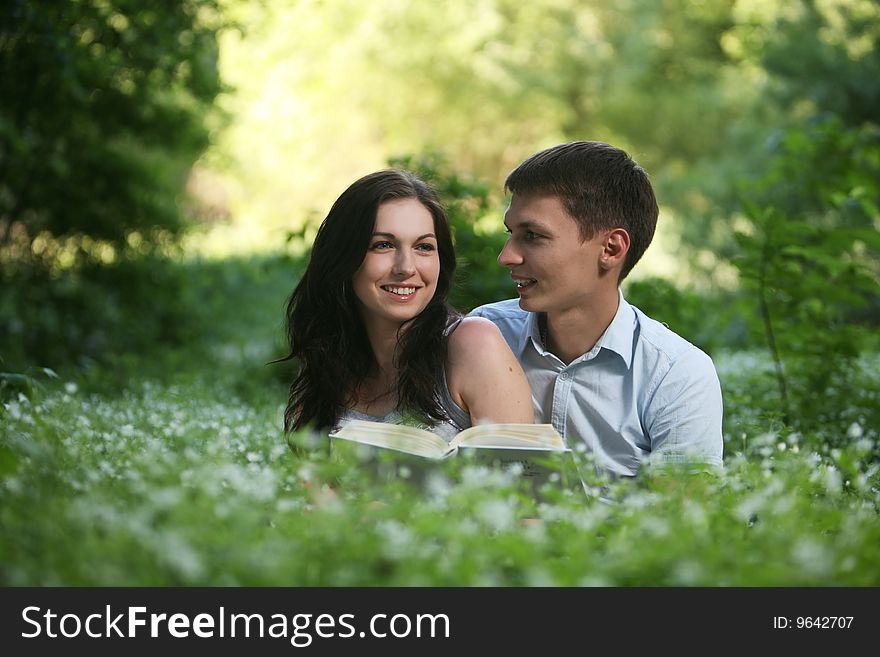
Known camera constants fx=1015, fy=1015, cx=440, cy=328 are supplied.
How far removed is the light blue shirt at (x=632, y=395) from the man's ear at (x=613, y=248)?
0.56 ft

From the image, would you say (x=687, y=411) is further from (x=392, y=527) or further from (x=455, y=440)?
(x=392, y=527)

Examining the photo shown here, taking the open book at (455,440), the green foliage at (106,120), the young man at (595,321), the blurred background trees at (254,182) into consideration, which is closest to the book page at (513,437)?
the open book at (455,440)

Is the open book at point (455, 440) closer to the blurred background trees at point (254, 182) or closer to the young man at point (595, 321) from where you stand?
the young man at point (595, 321)

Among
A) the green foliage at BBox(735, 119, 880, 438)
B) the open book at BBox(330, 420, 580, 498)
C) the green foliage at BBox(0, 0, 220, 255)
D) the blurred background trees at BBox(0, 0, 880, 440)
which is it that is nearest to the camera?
the open book at BBox(330, 420, 580, 498)

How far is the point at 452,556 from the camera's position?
201 cm

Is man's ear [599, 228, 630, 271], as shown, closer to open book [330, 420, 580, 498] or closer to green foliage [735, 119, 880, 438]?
open book [330, 420, 580, 498]

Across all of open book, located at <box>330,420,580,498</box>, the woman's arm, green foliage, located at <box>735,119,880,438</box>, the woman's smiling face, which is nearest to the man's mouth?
the woman's arm

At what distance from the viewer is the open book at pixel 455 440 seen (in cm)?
274

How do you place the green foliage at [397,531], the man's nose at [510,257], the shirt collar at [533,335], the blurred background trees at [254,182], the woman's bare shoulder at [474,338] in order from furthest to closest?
1. the blurred background trees at [254,182]
2. the shirt collar at [533,335]
3. the man's nose at [510,257]
4. the woman's bare shoulder at [474,338]
5. the green foliage at [397,531]

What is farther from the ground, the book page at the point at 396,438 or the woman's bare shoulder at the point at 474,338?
the woman's bare shoulder at the point at 474,338

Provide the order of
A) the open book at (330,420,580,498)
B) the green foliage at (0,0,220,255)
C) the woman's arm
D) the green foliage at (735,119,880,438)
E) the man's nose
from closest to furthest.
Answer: the open book at (330,420,580,498) → the woman's arm → the man's nose → the green foliage at (735,119,880,438) → the green foliage at (0,0,220,255)

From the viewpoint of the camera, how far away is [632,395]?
369 cm

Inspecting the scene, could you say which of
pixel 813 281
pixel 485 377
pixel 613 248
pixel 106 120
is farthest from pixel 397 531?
pixel 106 120

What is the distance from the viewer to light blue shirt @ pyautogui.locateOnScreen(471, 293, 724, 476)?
3.54 m
